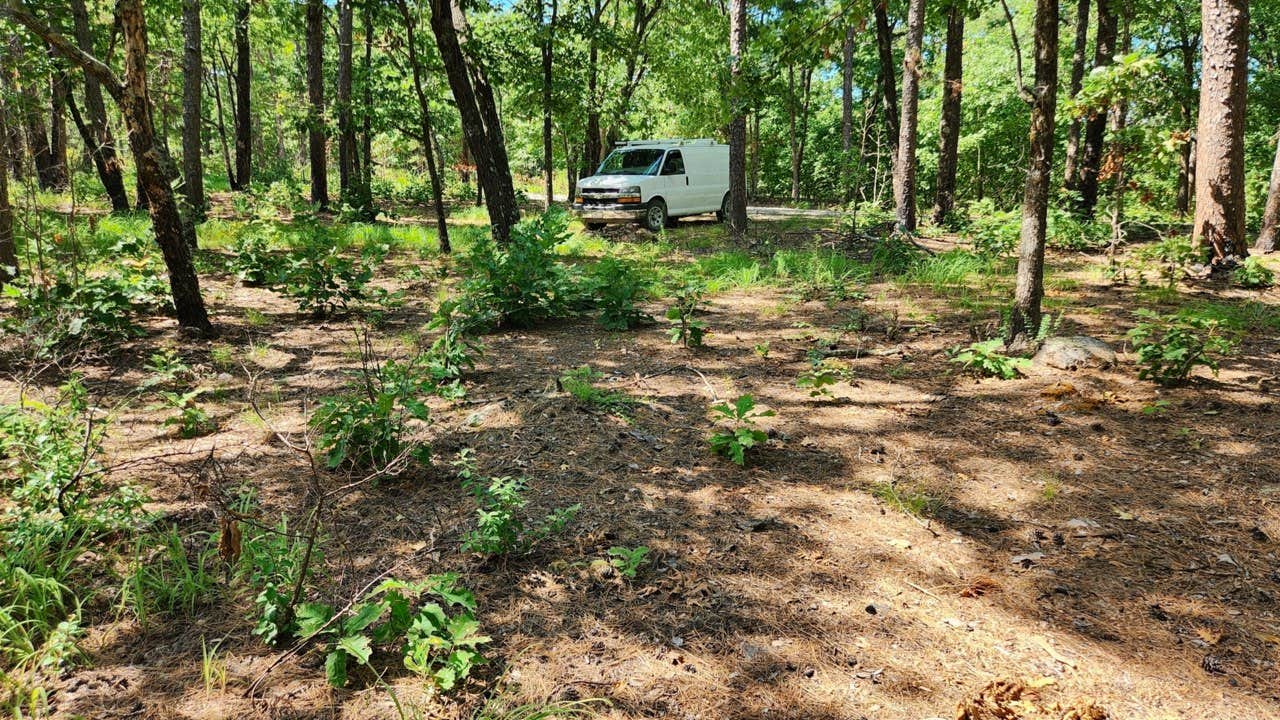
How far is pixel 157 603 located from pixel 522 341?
4217 mm

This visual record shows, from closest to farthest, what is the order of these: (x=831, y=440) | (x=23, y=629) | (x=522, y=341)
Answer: (x=23, y=629) < (x=831, y=440) < (x=522, y=341)

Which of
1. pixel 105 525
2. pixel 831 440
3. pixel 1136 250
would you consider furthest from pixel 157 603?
pixel 1136 250

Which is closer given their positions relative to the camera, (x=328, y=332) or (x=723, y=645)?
(x=723, y=645)

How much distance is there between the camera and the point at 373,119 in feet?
41.5

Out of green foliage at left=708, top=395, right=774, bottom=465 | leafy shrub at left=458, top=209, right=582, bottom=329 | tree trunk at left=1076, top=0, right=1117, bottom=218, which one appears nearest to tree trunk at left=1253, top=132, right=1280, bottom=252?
tree trunk at left=1076, top=0, right=1117, bottom=218

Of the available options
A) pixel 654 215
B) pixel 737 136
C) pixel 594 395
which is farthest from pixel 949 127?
pixel 594 395

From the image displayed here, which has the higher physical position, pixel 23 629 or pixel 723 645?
pixel 23 629

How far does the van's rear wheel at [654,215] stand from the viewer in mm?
14766

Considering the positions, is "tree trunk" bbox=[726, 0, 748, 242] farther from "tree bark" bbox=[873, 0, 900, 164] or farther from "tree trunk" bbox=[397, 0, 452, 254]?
"tree trunk" bbox=[397, 0, 452, 254]

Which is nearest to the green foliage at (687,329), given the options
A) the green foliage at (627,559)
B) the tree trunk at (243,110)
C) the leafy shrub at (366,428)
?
the leafy shrub at (366,428)

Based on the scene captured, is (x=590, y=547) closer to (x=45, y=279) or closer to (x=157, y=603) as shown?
(x=157, y=603)

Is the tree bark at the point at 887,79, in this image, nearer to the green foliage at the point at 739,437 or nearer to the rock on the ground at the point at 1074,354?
the rock on the ground at the point at 1074,354

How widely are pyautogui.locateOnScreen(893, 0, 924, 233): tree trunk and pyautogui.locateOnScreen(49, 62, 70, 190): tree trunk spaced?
38.7ft

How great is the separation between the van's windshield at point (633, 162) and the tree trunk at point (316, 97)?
6.04 metres
